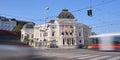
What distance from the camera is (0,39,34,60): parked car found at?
17.1ft

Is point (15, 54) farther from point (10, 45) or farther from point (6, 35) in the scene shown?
point (6, 35)

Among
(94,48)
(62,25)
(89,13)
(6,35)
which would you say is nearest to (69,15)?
(62,25)

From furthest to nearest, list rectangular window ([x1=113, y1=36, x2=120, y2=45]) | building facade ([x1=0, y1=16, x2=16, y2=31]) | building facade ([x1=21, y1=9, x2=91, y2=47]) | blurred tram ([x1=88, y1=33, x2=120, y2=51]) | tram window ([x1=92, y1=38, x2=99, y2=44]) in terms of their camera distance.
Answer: building facade ([x1=0, y1=16, x2=16, y2=31]), building facade ([x1=21, y1=9, x2=91, y2=47]), tram window ([x1=92, y1=38, x2=99, y2=44]), blurred tram ([x1=88, y1=33, x2=120, y2=51]), rectangular window ([x1=113, y1=36, x2=120, y2=45])

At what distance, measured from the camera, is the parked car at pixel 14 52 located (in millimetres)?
5199

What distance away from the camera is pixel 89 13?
26.5m

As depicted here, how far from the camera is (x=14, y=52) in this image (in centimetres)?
527

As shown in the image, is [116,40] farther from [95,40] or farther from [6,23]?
[6,23]

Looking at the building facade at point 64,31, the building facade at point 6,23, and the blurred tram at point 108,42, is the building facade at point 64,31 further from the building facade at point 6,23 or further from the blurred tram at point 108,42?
the blurred tram at point 108,42

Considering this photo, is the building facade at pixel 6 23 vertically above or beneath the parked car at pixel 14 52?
above

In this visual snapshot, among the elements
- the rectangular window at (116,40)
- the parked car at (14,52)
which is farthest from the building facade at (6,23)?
the parked car at (14,52)

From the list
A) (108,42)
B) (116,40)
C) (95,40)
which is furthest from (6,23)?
(116,40)

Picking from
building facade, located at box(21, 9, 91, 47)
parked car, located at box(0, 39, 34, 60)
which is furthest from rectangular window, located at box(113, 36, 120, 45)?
building facade, located at box(21, 9, 91, 47)

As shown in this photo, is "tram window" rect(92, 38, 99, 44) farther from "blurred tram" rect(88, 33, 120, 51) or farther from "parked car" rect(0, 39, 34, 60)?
"parked car" rect(0, 39, 34, 60)

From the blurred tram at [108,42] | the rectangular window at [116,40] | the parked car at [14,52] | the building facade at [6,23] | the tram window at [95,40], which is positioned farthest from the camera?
the building facade at [6,23]
